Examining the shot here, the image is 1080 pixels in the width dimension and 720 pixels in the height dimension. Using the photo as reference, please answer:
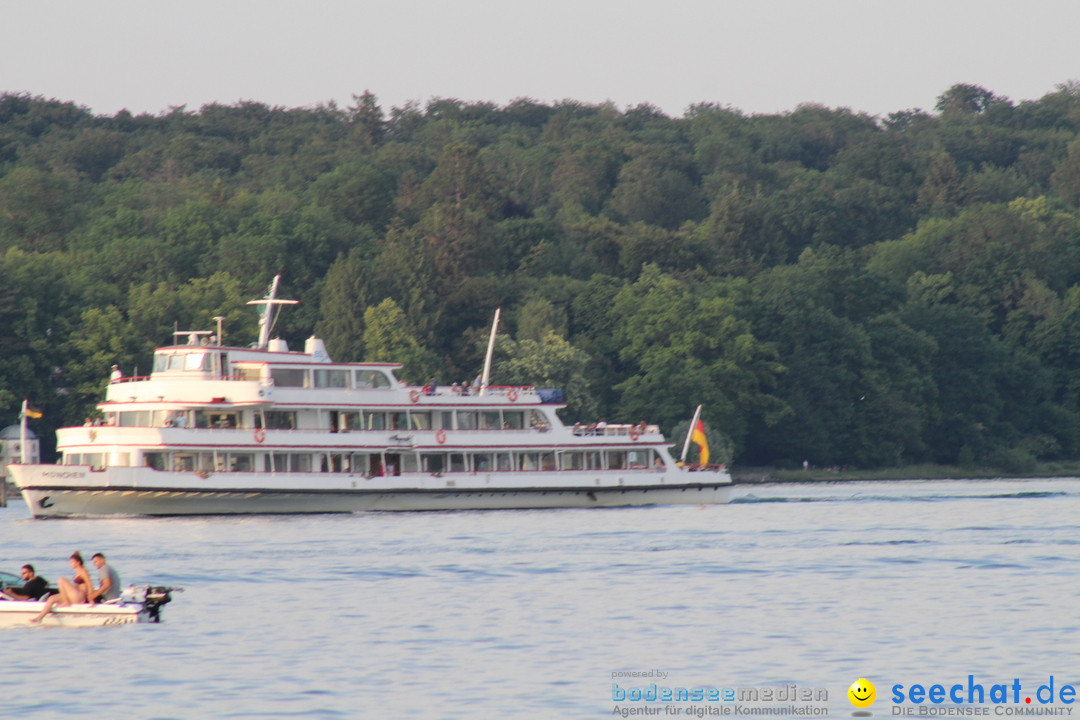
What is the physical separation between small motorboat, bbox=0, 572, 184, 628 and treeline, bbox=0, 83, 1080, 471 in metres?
62.8

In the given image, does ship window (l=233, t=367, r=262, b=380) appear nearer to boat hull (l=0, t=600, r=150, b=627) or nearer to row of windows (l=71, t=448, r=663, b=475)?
row of windows (l=71, t=448, r=663, b=475)

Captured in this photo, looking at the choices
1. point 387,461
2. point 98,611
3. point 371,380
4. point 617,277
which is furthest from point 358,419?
point 617,277

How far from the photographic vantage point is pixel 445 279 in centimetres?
12550

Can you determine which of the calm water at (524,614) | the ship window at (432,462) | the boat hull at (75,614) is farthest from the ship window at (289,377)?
the boat hull at (75,614)

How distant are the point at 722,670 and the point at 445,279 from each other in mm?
96629

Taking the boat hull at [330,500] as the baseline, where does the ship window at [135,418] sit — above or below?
above

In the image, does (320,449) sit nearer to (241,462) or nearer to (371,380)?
(241,462)

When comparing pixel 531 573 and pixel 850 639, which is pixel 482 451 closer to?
pixel 531 573

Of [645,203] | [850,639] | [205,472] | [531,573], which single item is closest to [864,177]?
[645,203]

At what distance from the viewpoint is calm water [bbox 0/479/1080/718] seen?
28.7 m

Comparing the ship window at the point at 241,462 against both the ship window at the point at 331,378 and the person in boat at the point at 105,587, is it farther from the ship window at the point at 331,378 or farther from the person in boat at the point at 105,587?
the person in boat at the point at 105,587

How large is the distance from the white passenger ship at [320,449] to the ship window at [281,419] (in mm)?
72

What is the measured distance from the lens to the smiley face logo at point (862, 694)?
26.3 meters

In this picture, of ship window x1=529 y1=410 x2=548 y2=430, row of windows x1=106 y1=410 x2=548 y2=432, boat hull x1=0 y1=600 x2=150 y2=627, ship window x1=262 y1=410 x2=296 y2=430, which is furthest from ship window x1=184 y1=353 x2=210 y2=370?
boat hull x1=0 y1=600 x2=150 y2=627
